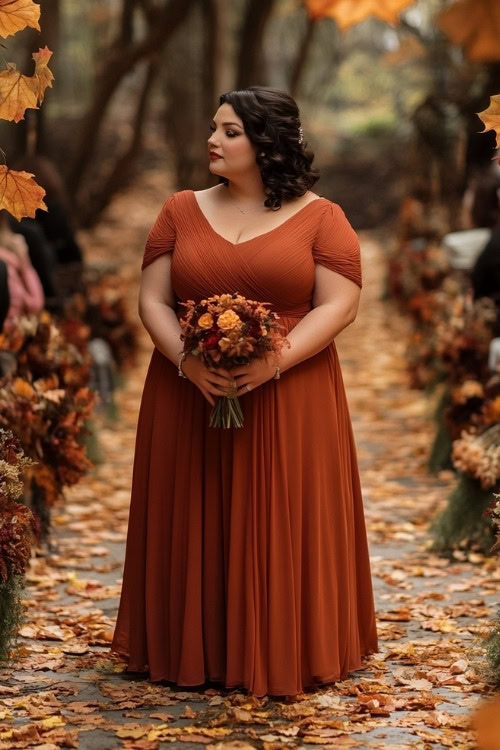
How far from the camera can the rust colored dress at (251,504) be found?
449cm

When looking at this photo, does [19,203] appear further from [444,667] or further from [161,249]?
[444,667]

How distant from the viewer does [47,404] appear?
6410mm

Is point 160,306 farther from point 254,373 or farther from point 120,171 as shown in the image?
point 120,171

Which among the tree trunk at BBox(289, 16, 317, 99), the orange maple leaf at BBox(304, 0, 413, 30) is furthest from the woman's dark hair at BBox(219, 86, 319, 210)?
the tree trunk at BBox(289, 16, 317, 99)

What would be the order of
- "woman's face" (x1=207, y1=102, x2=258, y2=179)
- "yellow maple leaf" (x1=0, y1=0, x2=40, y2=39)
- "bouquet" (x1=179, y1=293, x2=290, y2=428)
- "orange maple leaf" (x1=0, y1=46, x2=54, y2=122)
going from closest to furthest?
"yellow maple leaf" (x1=0, y1=0, x2=40, y2=39)
"orange maple leaf" (x1=0, y1=46, x2=54, y2=122)
"bouquet" (x1=179, y1=293, x2=290, y2=428)
"woman's face" (x1=207, y1=102, x2=258, y2=179)

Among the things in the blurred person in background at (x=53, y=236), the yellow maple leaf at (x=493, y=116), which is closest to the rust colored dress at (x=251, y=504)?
the yellow maple leaf at (x=493, y=116)

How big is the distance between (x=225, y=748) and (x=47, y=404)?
9.25 ft

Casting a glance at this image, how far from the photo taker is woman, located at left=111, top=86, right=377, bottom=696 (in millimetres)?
4484

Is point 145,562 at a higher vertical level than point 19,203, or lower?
lower

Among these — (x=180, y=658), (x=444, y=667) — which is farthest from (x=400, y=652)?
(x=180, y=658)

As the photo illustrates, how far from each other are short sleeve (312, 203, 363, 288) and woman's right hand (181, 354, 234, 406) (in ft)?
1.97

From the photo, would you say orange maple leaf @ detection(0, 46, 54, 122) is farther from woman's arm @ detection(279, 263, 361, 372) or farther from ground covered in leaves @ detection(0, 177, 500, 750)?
ground covered in leaves @ detection(0, 177, 500, 750)

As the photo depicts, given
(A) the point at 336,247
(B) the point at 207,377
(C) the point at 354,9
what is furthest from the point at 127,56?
(C) the point at 354,9

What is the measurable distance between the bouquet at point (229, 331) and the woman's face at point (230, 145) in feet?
1.77
